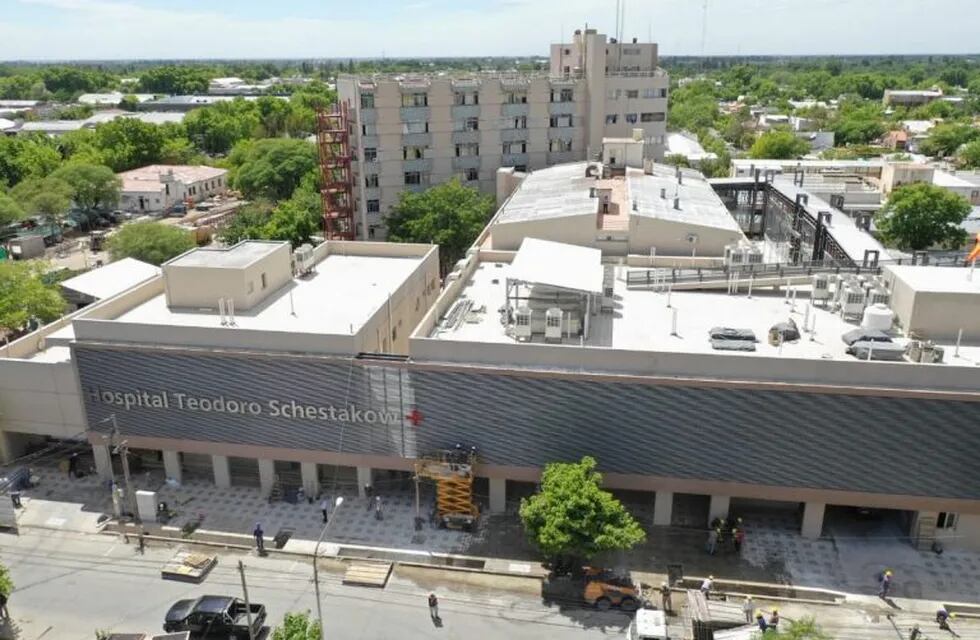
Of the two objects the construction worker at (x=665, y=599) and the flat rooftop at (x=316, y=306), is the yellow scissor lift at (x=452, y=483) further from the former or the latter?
the construction worker at (x=665, y=599)

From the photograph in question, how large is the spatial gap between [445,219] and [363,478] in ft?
105

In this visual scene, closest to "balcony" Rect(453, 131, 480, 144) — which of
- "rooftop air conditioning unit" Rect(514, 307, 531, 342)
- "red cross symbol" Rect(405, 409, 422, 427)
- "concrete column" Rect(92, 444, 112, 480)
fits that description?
"rooftop air conditioning unit" Rect(514, 307, 531, 342)

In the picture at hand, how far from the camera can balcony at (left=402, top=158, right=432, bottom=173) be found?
7500cm

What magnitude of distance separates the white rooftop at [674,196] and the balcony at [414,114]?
77.8 ft

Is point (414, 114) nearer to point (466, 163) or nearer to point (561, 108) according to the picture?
point (466, 163)

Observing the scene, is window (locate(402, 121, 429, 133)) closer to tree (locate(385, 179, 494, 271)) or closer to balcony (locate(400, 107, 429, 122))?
balcony (locate(400, 107, 429, 122))

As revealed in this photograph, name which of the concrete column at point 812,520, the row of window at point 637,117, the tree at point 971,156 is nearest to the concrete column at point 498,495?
the concrete column at point 812,520

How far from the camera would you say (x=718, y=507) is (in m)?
34.0

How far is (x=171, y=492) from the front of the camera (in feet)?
124

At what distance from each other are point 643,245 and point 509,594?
24.2 meters

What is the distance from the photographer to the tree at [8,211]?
85000mm

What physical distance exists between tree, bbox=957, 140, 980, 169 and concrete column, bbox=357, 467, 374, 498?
121108 millimetres

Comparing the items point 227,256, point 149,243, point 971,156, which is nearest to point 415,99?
point 149,243

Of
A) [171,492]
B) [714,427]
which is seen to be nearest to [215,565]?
[171,492]
